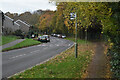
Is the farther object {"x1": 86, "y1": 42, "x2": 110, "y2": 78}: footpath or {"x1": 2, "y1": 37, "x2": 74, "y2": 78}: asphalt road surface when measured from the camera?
{"x1": 2, "y1": 37, "x2": 74, "y2": 78}: asphalt road surface

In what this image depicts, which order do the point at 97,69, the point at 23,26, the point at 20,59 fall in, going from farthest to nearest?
1. the point at 23,26
2. the point at 20,59
3. the point at 97,69

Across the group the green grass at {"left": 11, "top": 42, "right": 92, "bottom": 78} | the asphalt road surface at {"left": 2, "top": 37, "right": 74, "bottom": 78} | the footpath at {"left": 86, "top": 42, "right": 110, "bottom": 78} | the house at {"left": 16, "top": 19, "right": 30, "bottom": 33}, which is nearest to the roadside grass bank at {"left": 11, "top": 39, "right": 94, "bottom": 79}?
the green grass at {"left": 11, "top": 42, "right": 92, "bottom": 78}

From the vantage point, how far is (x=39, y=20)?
286 feet

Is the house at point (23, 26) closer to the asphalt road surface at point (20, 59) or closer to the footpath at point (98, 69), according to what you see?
the asphalt road surface at point (20, 59)

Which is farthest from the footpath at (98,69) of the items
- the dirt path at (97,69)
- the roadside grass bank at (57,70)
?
the roadside grass bank at (57,70)

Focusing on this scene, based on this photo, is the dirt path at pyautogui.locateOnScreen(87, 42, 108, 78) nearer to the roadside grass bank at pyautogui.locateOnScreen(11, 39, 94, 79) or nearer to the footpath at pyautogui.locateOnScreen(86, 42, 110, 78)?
the footpath at pyautogui.locateOnScreen(86, 42, 110, 78)

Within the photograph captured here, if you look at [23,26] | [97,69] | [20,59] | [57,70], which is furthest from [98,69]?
[23,26]

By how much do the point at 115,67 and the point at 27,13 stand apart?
8430 cm

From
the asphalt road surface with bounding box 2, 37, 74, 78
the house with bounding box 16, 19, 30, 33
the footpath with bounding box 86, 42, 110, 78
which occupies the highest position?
the house with bounding box 16, 19, 30, 33

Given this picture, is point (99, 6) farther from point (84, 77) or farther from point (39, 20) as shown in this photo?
point (39, 20)

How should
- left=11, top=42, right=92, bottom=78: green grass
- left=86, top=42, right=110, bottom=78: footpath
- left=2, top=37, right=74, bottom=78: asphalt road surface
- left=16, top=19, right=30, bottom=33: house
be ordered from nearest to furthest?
1. left=11, top=42, right=92, bottom=78: green grass
2. left=86, top=42, right=110, bottom=78: footpath
3. left=2, top=37, right=74, bottom=78: asphalt road surface
4. left=16, top=19, right=30, bottom=33: house

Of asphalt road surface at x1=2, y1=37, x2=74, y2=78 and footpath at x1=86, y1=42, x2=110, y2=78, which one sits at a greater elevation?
footpath at x1=86, y1=42, x2=110, y2=78

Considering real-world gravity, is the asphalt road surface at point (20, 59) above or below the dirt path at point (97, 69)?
below

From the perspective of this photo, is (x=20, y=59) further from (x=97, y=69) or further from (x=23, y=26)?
(x=23, y=26)
